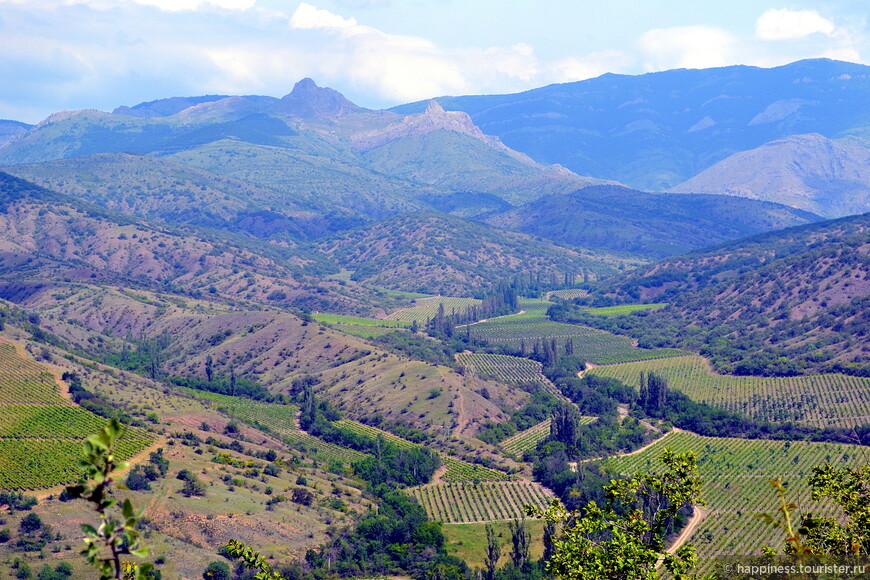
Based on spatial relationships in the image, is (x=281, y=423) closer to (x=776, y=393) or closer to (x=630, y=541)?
(x=776, y=393)

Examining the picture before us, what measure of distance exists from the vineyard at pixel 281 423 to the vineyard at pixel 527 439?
24645mm

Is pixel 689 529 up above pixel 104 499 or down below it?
below

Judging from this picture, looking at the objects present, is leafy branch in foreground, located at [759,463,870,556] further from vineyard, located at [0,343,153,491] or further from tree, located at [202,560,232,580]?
vineyard, located at [0,343,153,491]

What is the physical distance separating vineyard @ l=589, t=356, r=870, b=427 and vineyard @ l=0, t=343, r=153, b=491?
105 metres

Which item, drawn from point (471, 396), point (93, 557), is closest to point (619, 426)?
point (471, 396)

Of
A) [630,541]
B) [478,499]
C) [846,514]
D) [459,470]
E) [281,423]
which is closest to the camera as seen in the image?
[630,541]

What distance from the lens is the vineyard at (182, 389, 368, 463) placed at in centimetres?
13075

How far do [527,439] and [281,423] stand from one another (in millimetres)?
42697

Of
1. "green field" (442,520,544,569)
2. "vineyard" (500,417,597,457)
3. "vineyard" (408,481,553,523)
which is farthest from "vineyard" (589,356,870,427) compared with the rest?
"green field" (442,520,544,569)

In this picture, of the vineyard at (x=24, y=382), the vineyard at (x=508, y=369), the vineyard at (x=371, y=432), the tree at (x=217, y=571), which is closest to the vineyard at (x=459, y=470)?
the vineyard at (x=371, y=432)

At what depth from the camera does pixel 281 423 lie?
14650cm

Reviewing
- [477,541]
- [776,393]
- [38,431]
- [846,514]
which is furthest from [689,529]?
[38,431]

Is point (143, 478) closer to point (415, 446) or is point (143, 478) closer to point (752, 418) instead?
point (415, 446)

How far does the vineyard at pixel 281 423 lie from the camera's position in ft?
429
